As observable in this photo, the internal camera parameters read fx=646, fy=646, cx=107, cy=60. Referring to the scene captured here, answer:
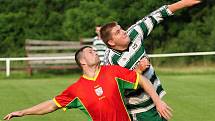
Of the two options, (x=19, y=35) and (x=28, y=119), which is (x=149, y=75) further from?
(x=19, y=35)

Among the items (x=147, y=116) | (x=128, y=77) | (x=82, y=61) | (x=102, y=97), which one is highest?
(x=82, y=61)

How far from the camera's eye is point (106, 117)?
21.7 ft

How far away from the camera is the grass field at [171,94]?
43.8ft

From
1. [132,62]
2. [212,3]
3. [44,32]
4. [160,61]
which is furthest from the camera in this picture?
[44,32]

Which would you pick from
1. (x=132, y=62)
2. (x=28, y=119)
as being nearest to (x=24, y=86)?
(x=28, y=119)

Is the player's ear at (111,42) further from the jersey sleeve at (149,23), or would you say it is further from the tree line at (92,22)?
the tree line at (92,22)

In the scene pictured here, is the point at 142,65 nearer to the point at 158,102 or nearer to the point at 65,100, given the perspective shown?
the point at 158,102

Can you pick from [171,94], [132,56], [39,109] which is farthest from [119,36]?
[171,94]

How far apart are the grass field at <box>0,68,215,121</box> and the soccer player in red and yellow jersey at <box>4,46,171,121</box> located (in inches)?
244

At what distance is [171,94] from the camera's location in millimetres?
16750

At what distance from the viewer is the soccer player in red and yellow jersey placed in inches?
258

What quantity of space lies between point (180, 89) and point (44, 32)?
20282 millimetres

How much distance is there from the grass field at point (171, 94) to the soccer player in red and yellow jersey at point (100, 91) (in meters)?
6.21

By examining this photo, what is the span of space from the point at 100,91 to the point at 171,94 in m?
10.4
